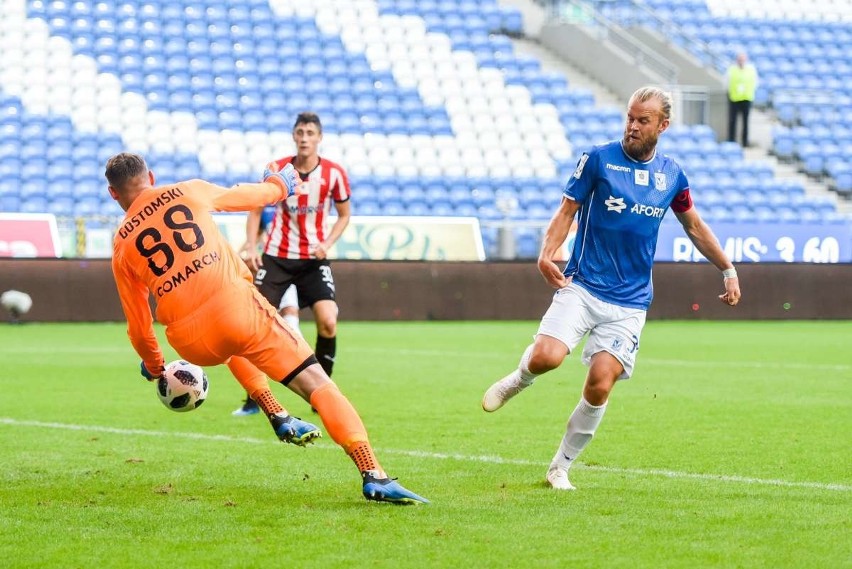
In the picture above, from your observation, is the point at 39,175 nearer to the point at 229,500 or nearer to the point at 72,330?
the point at 72,330

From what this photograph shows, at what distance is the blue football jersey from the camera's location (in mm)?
6758

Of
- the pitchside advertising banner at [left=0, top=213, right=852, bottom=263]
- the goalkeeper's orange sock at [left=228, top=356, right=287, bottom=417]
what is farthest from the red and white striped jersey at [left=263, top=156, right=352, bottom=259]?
the pitchside advertising banner at [left=0, top=213, right=852, bottom=263]

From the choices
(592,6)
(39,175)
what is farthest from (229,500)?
(592,6)

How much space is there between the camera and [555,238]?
22.2 ft

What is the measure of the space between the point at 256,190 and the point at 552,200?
20.4 m

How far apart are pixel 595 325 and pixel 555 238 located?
1.68 feet

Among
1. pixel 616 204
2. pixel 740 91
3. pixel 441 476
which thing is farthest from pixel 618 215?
pixel 740 91

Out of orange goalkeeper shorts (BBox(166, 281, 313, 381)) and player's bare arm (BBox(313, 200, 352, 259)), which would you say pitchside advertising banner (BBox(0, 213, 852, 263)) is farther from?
orange goalkeeper shorts (BBox(166, 281, 313, 381))

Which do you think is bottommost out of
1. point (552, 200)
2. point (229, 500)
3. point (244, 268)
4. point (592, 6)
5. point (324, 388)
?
point (552, 200)

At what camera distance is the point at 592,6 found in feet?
108

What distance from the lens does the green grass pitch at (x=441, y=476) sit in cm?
524

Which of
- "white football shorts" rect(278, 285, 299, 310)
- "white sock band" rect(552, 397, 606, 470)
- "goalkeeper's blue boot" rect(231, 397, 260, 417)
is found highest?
"white sock band" rect(552, 397, 606, 470)

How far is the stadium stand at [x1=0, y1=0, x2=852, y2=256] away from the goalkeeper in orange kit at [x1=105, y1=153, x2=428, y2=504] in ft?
54.5

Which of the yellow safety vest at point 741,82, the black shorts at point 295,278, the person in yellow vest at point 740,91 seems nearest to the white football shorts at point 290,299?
the black shorts at point 295,278
